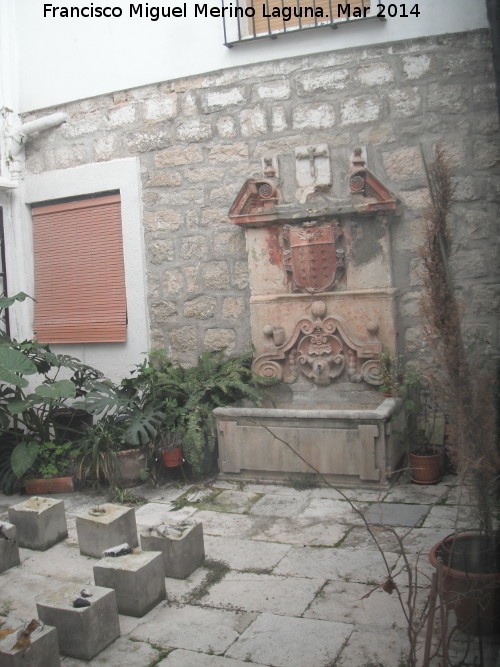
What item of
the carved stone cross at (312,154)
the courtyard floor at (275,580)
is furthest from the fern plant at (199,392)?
the carved stone cross at (312,154)

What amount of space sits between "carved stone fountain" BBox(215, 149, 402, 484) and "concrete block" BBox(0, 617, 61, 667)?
8.65 ft

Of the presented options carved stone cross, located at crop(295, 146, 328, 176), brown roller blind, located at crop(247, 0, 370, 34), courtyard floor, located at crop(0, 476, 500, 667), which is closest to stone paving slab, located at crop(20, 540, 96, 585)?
courtyard floor, located at crop(0, 476, 500, 667)

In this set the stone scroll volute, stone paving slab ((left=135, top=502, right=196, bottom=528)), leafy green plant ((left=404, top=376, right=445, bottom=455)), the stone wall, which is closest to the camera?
stone paving slab ((left=135, top=502, right=196, bottom=528))

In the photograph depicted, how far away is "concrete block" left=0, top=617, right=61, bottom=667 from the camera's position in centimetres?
258

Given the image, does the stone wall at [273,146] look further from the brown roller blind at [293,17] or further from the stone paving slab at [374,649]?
the stone paving slab at [374,649]

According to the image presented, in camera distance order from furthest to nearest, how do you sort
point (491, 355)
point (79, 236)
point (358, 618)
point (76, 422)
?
point (79, 236) → point (76, 422) → point (491, 355) → point (358, 618)

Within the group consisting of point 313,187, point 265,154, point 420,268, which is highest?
point 265,154

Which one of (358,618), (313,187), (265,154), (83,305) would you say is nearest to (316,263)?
(313,187)

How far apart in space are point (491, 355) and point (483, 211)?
1126mm

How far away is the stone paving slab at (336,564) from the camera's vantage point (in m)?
3.59

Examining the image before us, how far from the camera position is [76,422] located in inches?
238

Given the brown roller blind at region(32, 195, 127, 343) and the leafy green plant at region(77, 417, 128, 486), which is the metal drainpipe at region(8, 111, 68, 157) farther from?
the leafy green plant at region(77, 417, 128, 486)

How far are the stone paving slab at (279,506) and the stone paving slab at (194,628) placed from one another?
1.34m

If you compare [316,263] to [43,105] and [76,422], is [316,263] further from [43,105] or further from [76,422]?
[43,105]
